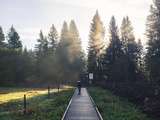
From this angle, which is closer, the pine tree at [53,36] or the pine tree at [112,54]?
the pine tree at [112,54]

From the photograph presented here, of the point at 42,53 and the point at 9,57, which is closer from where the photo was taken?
the point at 9,57

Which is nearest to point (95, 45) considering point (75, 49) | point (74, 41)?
point (75, 49)

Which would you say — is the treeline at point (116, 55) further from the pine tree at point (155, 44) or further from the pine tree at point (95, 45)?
the pine tree at point (155, 44)

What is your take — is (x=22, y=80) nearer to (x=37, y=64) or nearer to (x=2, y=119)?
(x=37, y=64)

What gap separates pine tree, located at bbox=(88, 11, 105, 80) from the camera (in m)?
96.9

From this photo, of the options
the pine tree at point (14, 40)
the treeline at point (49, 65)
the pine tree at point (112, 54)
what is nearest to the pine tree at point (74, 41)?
the treeline at point (49, 65)

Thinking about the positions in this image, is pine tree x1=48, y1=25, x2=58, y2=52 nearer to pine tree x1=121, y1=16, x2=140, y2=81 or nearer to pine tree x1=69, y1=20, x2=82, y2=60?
pine tree x1=69, y1=20, x2=82, y2=60

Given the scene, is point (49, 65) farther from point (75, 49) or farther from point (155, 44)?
point (155, 44)

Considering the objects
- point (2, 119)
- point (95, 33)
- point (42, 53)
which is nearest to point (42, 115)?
point (2, 119)

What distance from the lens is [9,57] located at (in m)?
97.4

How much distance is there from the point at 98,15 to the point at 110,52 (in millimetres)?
12568

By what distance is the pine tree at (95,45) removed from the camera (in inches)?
3814

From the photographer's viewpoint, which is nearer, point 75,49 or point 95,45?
point 95,45

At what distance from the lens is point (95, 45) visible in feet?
323
